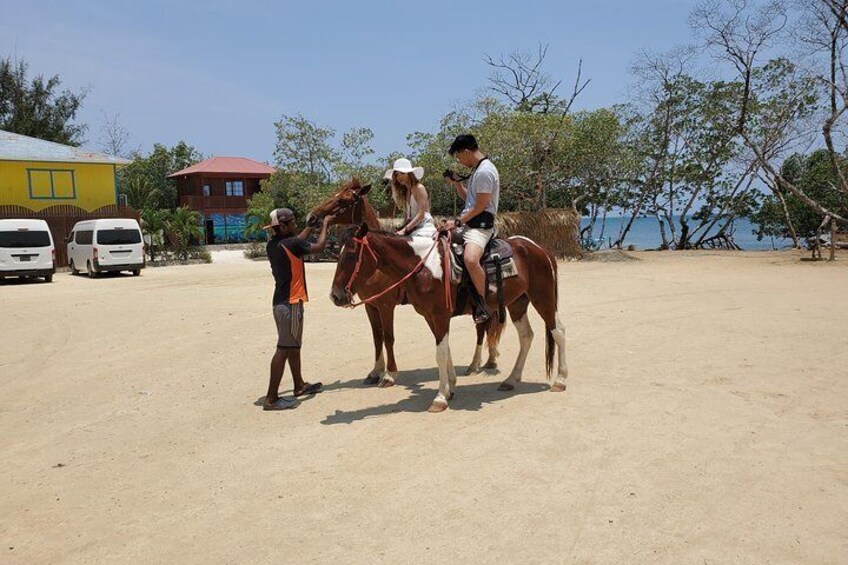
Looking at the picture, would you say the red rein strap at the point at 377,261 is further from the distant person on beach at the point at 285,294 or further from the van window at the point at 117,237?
the van window at the point at 117,237

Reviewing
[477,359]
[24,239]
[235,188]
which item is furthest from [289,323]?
[235,188]

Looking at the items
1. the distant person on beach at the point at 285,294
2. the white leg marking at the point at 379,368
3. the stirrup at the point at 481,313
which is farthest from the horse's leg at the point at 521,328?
the distant person on beach at the point at 285,294

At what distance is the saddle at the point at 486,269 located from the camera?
625 cm

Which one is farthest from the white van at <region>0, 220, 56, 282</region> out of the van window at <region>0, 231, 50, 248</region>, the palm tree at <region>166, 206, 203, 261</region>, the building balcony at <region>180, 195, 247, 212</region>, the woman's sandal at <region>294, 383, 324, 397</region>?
the building balcony at <region>180, 195, 247, 212</region>

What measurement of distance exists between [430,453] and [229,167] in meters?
44.1

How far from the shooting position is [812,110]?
2680 centimetres

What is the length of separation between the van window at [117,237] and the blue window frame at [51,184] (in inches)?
420

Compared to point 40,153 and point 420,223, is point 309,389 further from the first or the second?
point 40,153

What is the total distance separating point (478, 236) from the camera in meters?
6.30

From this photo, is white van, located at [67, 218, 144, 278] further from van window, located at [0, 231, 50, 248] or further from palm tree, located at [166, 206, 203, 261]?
palm tree, located at [166, 206, 203, 261]

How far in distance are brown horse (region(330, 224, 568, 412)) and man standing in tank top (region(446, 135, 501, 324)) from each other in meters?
0.25

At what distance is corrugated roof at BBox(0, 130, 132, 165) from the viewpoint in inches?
1122

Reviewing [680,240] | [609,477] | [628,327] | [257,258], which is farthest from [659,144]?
[609,477]

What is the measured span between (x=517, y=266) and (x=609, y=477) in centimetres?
278
